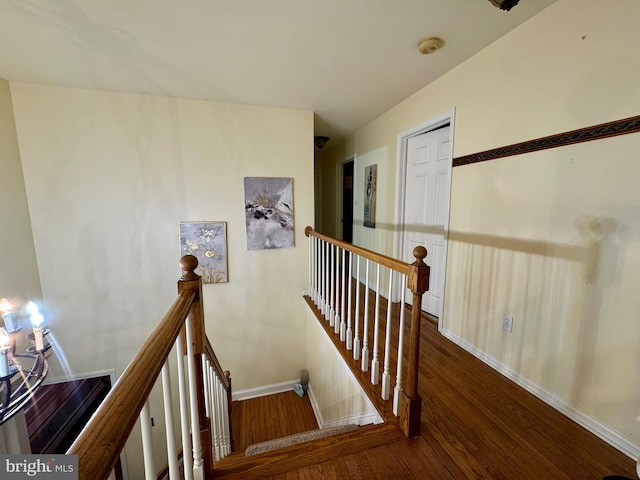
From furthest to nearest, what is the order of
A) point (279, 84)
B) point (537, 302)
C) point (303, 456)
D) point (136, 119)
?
point (136, 119) < point (279, 84) < point (537, 302) < point (303, 456)

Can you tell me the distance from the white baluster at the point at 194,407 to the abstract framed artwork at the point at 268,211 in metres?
2.15

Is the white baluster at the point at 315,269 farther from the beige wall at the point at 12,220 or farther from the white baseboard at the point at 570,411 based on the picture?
the beige wall at the point at 12,220

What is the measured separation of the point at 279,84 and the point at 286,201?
121cm

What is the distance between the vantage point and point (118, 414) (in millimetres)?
A: 464

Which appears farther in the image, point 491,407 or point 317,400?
point 317,400

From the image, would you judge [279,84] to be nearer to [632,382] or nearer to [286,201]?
[286,201]

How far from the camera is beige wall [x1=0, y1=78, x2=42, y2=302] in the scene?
2.21m

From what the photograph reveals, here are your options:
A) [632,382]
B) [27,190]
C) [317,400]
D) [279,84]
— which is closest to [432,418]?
[632,382]

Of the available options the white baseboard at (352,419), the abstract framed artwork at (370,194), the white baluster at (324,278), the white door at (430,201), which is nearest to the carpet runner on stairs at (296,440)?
the white baseboard at (352,419)

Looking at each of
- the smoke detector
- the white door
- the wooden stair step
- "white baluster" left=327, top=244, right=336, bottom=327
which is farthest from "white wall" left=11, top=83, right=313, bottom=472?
the wooden stair step

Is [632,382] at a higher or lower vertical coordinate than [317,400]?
higher

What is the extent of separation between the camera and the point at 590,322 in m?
1.42

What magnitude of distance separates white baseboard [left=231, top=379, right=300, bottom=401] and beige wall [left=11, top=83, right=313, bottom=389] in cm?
10

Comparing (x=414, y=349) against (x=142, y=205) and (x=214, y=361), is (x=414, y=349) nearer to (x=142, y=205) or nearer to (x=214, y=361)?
(x=214, y=361)
